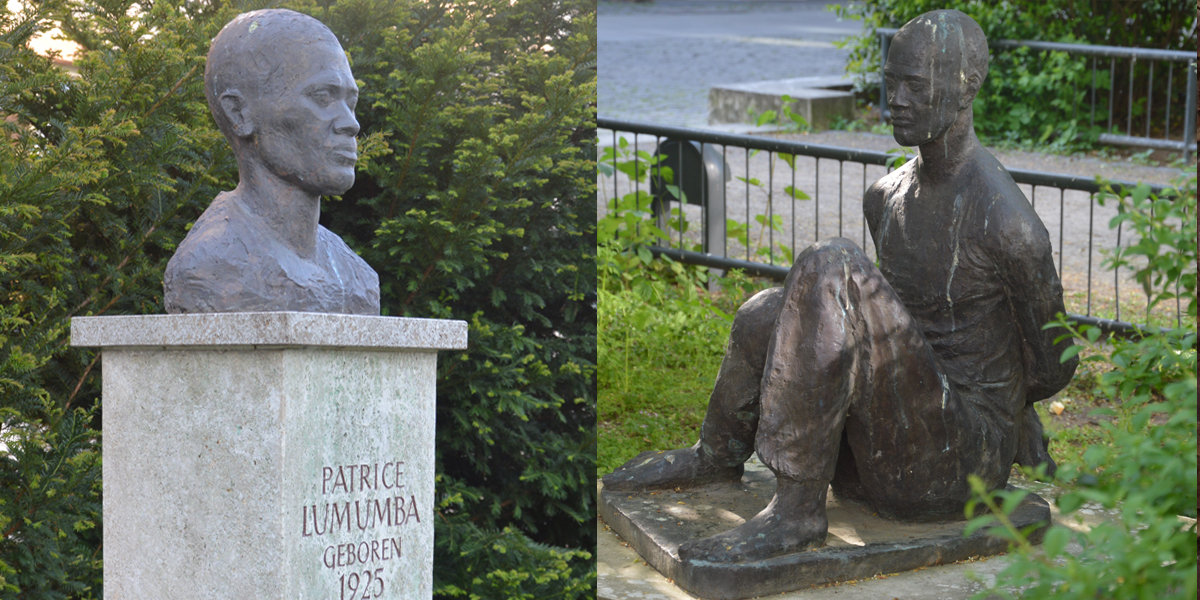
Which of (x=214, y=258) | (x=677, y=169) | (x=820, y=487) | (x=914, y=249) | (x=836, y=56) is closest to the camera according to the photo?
(x=214, y=258)

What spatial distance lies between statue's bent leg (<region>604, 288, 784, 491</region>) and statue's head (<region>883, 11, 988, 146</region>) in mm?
718

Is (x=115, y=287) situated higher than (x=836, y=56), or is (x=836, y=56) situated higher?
(x=836, y=56)

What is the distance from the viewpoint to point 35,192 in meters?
4.11

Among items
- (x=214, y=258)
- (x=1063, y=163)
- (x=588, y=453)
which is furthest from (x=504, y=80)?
(x=1063, y=163)

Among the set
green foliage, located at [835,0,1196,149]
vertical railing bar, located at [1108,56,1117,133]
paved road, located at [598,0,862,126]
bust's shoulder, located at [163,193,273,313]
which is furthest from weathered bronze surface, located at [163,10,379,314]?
vertical railing bar, located at [1108,56,1117,133]

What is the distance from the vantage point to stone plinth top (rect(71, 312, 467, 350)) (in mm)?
2787

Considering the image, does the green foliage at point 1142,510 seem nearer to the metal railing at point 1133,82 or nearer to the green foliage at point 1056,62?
the metal railing at point 1133,82

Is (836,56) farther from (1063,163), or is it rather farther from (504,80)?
(504,80)

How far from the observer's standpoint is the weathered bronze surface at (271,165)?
124 inches

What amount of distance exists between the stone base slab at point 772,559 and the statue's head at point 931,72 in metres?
1.31

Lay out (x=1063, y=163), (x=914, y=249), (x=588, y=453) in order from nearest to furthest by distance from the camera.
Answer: (x=914, y=249), (x=588, y=453), (x=1063, y=163)

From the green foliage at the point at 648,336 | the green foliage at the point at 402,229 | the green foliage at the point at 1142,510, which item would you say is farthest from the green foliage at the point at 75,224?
the green foliage at the point at 1142,510

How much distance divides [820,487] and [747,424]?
53 centimetres

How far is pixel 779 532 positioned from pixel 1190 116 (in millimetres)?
10547
